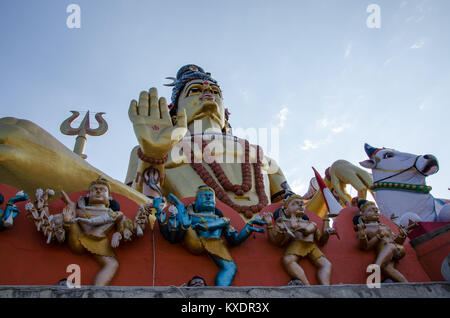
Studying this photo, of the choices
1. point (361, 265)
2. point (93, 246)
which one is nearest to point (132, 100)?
point (93, 246)

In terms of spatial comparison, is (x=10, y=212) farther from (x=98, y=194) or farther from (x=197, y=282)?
(x=197, y=282)

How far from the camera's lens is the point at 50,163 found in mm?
3938

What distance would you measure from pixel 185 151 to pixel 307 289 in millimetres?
4345

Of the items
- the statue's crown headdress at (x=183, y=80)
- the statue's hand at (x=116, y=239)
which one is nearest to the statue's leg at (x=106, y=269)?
the statue's hand at (x=116, y=239)

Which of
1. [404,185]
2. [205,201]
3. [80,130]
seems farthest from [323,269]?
[80,130]

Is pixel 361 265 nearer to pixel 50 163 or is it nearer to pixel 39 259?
pixel 39 259

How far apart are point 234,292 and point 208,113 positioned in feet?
18.1

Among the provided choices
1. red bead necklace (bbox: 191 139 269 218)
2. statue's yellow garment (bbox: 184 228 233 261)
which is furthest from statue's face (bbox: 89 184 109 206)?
red bead necklace (bbox: 191 139 269 218)

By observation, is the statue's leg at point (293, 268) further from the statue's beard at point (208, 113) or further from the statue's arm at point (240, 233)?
the statue's beard at point (208, 113)

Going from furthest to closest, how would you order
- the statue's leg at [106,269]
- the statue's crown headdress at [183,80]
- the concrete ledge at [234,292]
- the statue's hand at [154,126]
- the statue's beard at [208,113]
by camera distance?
the statue's crown headdress at [183,80]
the statue's beard at [208,113]
the statue's hand at [154,126]
the statue's leg at [106,269]
the concrete ledge at [234,292]

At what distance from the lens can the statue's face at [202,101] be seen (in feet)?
23.7

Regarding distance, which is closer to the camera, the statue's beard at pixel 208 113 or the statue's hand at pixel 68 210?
the statue's hand at pixel 68 210

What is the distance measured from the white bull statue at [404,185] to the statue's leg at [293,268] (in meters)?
1.70

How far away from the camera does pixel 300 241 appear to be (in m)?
3.52
